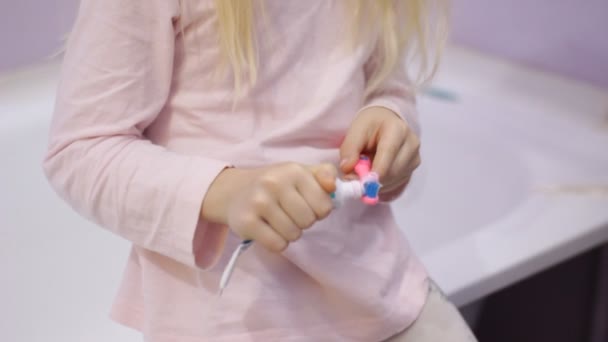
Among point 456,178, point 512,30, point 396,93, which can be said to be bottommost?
point 456,178

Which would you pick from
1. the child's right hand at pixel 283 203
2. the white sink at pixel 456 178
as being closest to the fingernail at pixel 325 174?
the child's right hand at pixel 283 203

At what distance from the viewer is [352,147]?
19.7 inches

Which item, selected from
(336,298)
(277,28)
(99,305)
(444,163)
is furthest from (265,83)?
(444,163)

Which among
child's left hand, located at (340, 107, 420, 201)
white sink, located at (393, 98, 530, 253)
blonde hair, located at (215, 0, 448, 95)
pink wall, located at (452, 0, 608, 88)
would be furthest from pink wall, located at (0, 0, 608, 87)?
child's left hand, located at (340, 107, 420, 201)

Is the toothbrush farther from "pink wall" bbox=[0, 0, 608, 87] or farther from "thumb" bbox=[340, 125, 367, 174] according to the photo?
"pink wall" bbox=[0, 0, 608, 87]

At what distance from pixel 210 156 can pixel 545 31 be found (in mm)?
746

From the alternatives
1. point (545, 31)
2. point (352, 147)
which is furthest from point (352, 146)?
point (545, 31)

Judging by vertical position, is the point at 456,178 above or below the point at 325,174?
below

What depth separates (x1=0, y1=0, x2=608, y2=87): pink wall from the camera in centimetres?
98

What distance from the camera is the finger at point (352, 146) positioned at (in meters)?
0.49

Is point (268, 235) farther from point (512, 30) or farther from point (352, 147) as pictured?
point (512, 30)

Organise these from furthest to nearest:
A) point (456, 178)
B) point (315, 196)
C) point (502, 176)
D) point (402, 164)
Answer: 1. point (456, 178)
2. point (502, 176)
3. point (402, 164)
4. point (315, 196)

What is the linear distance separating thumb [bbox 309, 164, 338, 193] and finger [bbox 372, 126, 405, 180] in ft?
0.25

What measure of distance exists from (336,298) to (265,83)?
0.16 meters
